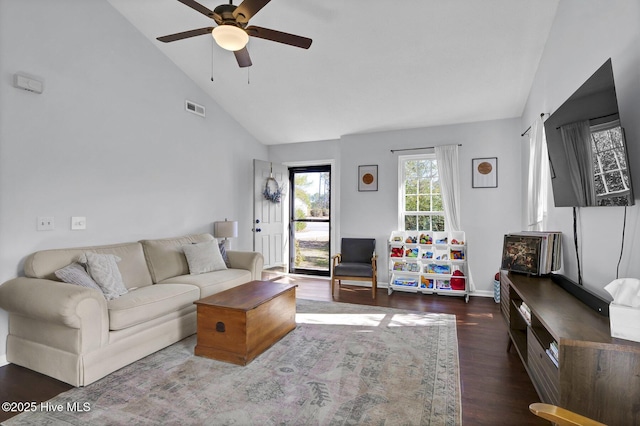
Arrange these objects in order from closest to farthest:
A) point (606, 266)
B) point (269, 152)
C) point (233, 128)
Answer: point (606, 266)
point (233, 128)
point (269, 152)

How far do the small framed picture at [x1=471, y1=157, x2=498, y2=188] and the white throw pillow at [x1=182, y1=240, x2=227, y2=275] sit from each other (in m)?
3.71

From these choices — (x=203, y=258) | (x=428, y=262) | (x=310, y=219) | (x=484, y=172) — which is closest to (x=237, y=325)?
(x=203, y=258)

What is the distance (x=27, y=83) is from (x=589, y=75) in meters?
4.30

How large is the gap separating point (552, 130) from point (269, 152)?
4.81 m

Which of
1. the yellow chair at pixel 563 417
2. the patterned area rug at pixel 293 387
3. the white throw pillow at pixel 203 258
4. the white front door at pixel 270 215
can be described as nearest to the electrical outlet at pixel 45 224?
the white throw pillow at pixel 203 258

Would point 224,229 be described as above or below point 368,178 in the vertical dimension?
below

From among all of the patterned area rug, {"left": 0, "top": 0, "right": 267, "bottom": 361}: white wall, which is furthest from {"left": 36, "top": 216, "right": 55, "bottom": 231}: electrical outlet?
the patterned area rug

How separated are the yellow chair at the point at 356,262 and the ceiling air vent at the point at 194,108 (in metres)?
2.85

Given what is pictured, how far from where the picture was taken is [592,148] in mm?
1864

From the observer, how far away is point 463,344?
10.0 feet

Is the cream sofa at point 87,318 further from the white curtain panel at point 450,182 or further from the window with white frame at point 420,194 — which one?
the white curtain panel at point 450,182

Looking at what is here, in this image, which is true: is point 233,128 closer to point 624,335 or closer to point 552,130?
point 552,130

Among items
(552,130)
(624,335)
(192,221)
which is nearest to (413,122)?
(552,130)

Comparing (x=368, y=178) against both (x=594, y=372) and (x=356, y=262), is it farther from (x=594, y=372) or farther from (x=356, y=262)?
(x=594, y=372)
